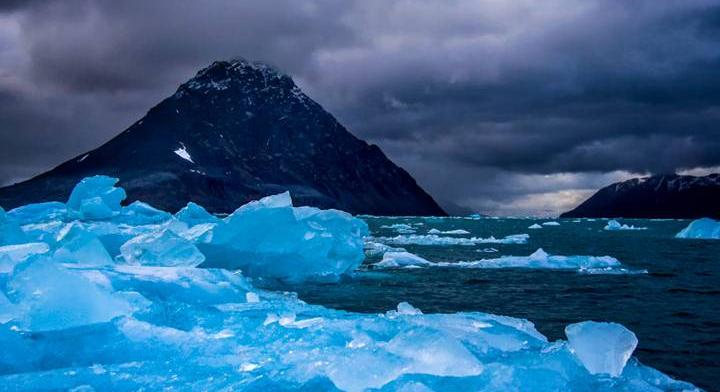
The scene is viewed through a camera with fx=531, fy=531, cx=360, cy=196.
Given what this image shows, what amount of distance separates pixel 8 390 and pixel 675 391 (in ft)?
20.9

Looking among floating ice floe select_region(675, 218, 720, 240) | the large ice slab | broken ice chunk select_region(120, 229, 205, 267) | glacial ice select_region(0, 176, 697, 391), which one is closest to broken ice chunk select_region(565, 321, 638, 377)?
glacial ice select_region(0, 176, 697, 391)

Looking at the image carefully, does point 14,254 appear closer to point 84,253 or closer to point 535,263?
point 84,253

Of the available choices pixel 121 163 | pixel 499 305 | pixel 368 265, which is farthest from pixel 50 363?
pixel 121 163

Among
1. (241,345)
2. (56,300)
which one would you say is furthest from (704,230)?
(56,300)

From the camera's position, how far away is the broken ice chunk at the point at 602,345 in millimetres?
5234

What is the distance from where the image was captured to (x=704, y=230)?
49.9 meters

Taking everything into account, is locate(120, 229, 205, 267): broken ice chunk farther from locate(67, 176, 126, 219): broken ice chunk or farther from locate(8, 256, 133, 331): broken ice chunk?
locate(67, 176, 126, 219): broken ice chunk

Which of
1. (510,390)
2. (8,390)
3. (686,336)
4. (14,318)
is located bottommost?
(686,336)

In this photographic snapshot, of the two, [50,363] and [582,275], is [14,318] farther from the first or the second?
[582,275]

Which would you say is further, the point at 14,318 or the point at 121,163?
the point at 121,163

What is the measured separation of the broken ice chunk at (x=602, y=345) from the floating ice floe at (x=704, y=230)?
170ft

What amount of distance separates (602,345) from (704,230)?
5378 centimetres

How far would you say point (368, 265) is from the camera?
21188mm

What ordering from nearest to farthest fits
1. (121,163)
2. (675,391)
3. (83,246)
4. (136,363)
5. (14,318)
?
(136,363) < (675,391) < (14,318) < (83,246) < (121,163)
